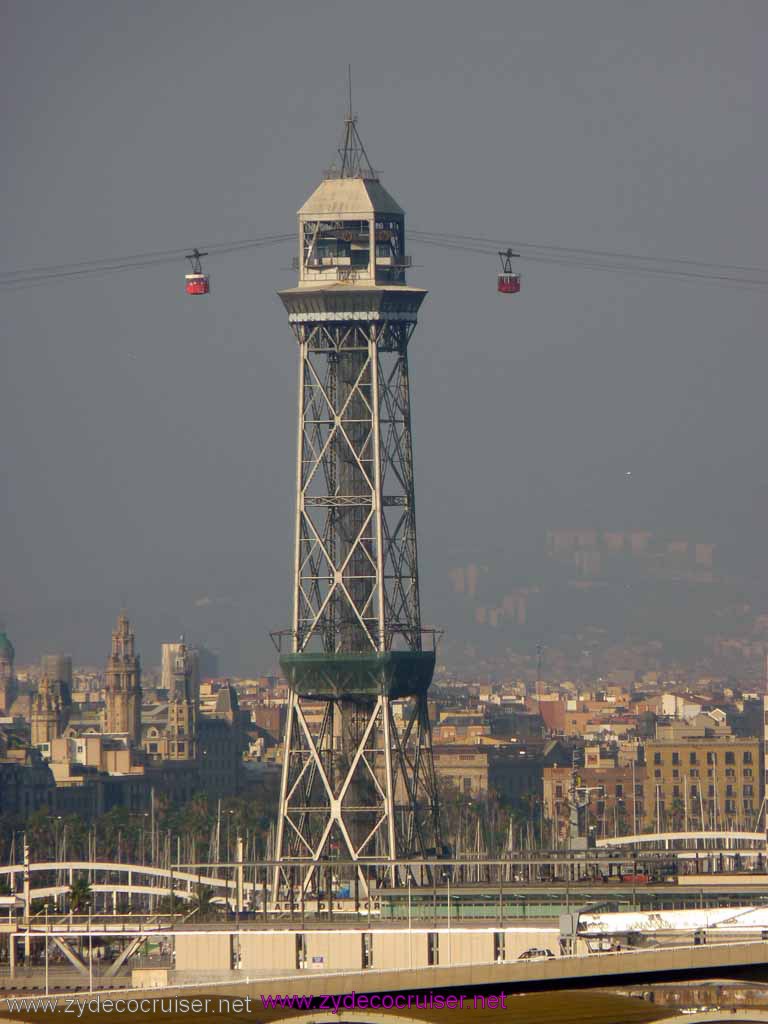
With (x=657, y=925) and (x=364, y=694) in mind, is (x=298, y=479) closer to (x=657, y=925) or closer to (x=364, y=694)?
(x=364, y=694)

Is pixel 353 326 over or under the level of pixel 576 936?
over

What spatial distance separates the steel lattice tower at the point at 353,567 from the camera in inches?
6019

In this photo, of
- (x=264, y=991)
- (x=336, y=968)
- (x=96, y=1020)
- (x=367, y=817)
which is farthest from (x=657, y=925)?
(x=367, y=817)

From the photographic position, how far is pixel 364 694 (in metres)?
155

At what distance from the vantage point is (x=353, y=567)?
155000 mm

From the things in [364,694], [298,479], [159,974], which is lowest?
[159,974]

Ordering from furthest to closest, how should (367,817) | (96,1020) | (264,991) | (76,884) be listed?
(76,884)
(367,817)
(264,991)
(96,1020)

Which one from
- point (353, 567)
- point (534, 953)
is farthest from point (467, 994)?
point (353, 567)

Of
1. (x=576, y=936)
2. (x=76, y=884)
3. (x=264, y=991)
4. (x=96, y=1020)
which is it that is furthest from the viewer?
(x=76, y=884)

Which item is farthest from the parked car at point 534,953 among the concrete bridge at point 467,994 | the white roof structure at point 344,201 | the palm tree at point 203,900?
the white roof structure at point 344,201

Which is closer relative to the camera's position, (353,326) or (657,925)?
(657,925)

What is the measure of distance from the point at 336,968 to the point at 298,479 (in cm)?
5470

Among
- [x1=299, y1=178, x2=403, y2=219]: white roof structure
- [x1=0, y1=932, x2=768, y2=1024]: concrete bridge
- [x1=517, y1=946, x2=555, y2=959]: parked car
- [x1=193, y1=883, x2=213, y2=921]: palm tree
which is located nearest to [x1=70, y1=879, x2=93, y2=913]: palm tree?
[x1=193, y1=883, x2=213, y2=921]: palm tree

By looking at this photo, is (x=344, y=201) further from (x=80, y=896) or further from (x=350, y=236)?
(x=80, y=896)
